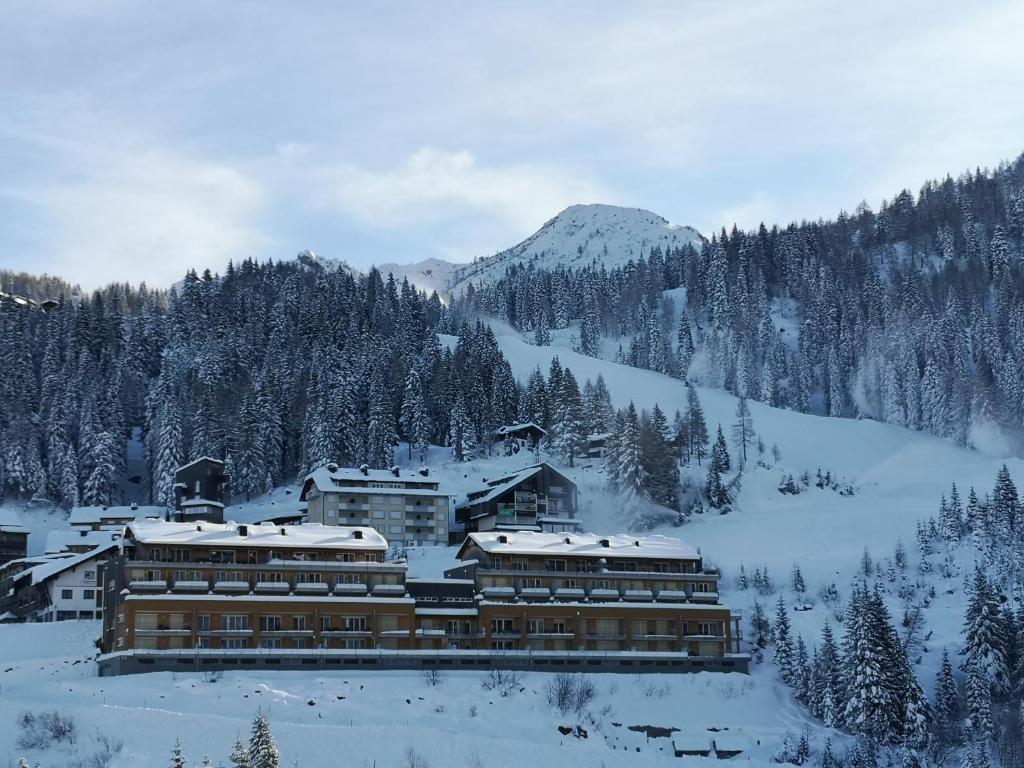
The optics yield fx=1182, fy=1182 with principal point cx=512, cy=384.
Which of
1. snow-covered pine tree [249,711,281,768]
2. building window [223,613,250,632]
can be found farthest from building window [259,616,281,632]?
snow-covered pine tree [249,711,281,768]

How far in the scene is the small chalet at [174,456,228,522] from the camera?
109 meters

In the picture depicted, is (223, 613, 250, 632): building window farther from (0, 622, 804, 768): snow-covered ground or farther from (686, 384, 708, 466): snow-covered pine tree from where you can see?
(686, 384, 708, 466): snow-covered pine tree

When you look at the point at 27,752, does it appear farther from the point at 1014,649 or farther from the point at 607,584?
the point at 1014,649

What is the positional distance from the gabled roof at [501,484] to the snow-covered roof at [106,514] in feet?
95.3

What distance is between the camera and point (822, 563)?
312 ft

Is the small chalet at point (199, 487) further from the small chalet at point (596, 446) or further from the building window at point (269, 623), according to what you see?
the building window at point (269, 623)

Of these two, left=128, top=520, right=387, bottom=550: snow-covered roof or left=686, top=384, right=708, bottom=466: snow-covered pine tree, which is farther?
left=686, top=384, right=708, bottom=466: snow-covered pine tree

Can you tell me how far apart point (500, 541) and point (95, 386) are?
72.0 metres

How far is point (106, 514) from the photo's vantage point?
109 meters

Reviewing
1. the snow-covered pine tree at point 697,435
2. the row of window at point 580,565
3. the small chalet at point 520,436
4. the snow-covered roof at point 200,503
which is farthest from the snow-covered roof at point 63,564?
the snow-covered pine tree at point 697,435

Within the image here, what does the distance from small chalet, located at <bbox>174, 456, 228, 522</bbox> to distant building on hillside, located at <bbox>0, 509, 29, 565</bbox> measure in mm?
13607

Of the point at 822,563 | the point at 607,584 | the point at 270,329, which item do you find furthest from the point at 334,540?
the point at 270,329

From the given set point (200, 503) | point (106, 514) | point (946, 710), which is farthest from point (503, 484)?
point (946, 710)

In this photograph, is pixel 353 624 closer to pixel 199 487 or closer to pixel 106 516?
pixel 199 487
